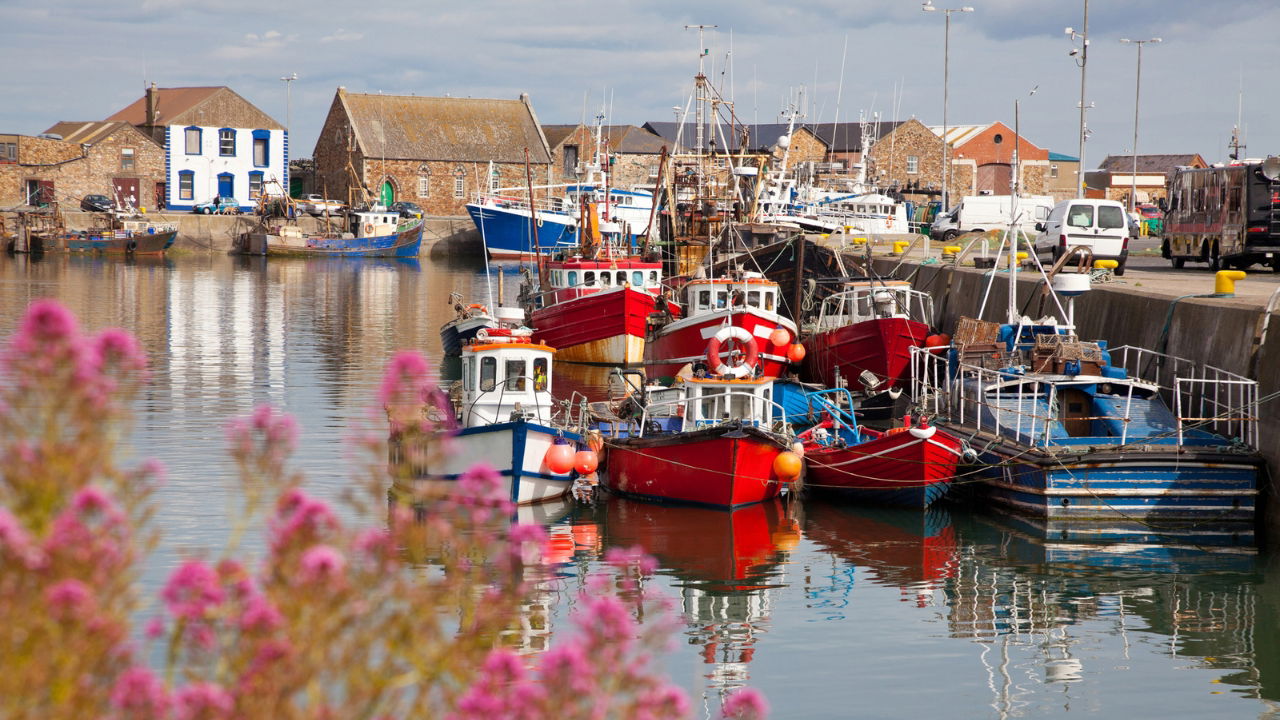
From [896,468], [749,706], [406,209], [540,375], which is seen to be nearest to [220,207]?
[406,209]

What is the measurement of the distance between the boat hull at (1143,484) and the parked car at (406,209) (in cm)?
7822

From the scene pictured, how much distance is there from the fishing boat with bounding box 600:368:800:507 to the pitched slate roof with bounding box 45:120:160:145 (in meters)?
80.4

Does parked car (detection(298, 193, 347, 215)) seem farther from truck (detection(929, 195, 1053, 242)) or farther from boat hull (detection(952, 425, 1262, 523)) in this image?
boat hull (detection(952, 425, 1262, 523))

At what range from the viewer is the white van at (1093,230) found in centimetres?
3153

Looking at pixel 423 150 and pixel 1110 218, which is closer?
pixel 1110 218

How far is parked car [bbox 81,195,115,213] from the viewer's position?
89.4m

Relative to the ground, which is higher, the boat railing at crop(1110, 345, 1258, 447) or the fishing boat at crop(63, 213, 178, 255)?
the fishing boat at crop(63, 213, 178, 255)

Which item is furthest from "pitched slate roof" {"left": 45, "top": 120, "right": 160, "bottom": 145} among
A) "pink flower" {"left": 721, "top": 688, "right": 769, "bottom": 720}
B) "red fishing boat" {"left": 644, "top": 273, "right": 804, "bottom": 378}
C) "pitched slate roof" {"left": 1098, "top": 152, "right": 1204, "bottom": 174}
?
"pink flower" {"left": 721, "top": 688, "right": 769, "bottom": 720}

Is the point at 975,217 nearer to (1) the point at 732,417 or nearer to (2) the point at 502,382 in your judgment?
(1) the point at 732,417

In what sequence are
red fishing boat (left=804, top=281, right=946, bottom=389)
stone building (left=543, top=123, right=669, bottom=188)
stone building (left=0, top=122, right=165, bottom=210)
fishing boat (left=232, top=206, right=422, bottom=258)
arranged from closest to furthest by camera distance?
red fishing boat (left=804, top=281, right=946, bottom=389)
fishing boat (left=232, top=206, right=422, bottom=258)
stone building (left=0, top=122, right=165, bottom=210)
stone building (left=543, top=123, right=669, bottom=188)

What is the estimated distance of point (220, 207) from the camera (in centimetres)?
9081

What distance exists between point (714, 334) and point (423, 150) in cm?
7154

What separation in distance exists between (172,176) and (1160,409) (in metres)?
84.3

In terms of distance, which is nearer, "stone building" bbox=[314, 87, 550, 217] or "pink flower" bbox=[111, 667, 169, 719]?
"pink flower" bbox=[111, 667, 169, 719]
